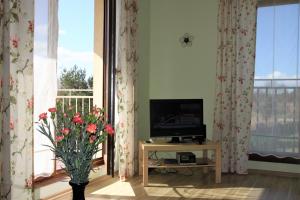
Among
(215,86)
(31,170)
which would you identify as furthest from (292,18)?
(31,170)

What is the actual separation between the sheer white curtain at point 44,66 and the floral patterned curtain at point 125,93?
1087 mm

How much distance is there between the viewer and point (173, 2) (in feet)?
16.9

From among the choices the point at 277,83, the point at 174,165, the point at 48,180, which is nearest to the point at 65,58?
the point at 48,180

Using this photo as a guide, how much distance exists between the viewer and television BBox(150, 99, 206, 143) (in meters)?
4.38

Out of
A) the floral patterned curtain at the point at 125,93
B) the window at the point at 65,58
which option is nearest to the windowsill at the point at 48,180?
the window at the point at 65,58

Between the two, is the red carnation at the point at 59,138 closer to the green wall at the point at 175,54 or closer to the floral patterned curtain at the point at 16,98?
the floral patterned curtain at the point at 16,98

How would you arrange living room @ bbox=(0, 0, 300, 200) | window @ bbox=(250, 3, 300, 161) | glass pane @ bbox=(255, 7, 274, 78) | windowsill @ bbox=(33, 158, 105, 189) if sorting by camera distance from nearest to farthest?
windowsill @ bbox=(33, 158, 105, 189)
living room @ bbox=(0, 0, 300, 200)
window @ bbox=(250, 3, 300, 161)
glass pane @ bbox=(255, 7, 274, 78)

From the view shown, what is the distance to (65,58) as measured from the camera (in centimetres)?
432

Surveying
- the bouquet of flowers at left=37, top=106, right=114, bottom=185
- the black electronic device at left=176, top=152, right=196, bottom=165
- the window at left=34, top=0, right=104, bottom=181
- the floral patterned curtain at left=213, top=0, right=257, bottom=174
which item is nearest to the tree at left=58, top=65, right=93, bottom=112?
the window at left=34, top=0, right=104, bottom=181

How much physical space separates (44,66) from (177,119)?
6.20ft

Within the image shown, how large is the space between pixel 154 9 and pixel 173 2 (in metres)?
0.32

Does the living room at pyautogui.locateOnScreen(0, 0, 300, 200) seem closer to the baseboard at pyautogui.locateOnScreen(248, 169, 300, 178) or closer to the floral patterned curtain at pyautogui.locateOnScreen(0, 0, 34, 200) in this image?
the baseboard at pyautogui.locateOnScreen(248, 169, 300, 178)

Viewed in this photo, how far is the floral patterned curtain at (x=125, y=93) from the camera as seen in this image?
436 centimetres

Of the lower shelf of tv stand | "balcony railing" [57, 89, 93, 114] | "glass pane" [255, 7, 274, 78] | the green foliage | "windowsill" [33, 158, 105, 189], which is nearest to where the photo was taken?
"windowsill" [33, 158, 105, 189]
